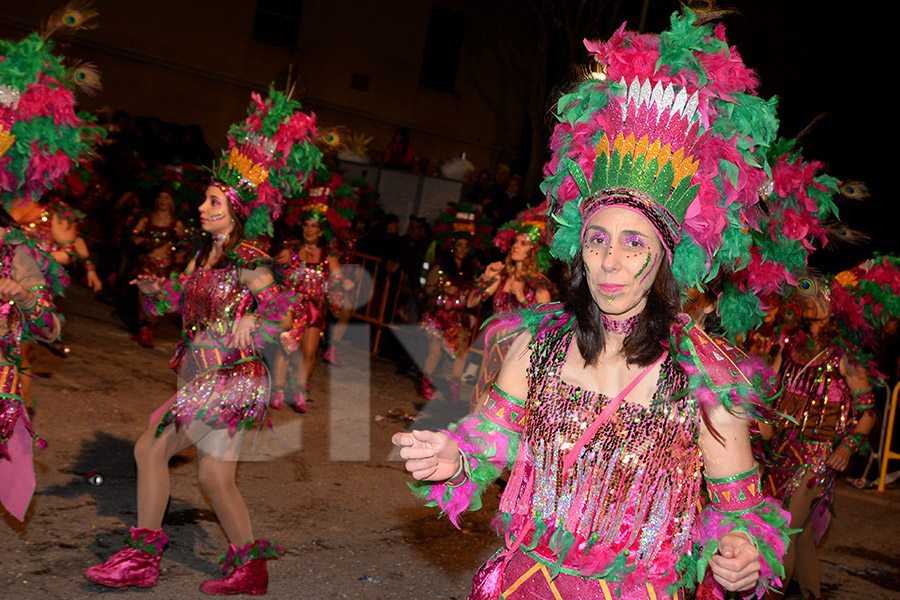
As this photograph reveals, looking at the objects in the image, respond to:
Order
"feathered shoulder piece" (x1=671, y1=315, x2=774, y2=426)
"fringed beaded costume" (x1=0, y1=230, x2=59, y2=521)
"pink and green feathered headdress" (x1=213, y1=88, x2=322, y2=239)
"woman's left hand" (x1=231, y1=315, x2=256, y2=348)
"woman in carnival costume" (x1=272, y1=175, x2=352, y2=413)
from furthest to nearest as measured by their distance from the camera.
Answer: "woman in carnival costume" (x1=272, y1=175, x2=352, y2=413) < "pink and green feathered headdress" (x1=213, y1=88, x2=322, y2=239) < "woman's left hand" (x1=231, y1=315, x2=256, y2=348) < "fringed beaded costume" (x1=0, y1=230, x2=59, y2=521) < "feathered shoulder piece" (x1=671, y1=315, x2=774, y2=426)

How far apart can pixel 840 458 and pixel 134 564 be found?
4.28 meters

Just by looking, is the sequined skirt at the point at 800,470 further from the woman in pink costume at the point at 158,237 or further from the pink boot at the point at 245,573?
the woman in pink costume at the point at 158,237

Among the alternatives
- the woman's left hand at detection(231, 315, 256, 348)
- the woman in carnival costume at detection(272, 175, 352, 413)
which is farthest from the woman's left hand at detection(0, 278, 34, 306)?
the woman in carnival costume at detection(272, 175, 352, 413)

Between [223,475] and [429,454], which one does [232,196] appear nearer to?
[223,475]

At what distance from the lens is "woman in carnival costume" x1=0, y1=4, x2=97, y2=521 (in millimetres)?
4160

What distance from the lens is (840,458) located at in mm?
5680

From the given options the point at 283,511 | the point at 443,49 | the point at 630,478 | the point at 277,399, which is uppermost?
the point at 443,49

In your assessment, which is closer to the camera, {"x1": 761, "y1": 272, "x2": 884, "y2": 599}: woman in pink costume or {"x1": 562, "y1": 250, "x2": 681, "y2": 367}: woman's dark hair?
{"x1": 562, "y1": 250, "x2": 681, "y2": 367}: woman's dark hair

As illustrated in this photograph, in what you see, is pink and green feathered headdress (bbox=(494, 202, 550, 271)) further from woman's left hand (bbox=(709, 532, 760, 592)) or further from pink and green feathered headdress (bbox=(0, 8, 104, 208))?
woman's left hand (bbox=(709, 532, 760, 592))

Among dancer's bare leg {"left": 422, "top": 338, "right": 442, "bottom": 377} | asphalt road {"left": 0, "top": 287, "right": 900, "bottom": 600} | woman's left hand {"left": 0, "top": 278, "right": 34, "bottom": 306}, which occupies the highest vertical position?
woman's left hand {"left": 0, "top": 278, "right": 34, "bottom": 306}

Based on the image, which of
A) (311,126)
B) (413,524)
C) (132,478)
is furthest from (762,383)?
(132,478)

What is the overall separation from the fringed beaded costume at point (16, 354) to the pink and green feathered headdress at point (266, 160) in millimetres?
1175

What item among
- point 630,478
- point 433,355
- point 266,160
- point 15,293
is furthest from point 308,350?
point 630,478

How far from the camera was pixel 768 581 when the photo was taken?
2.46 meters
